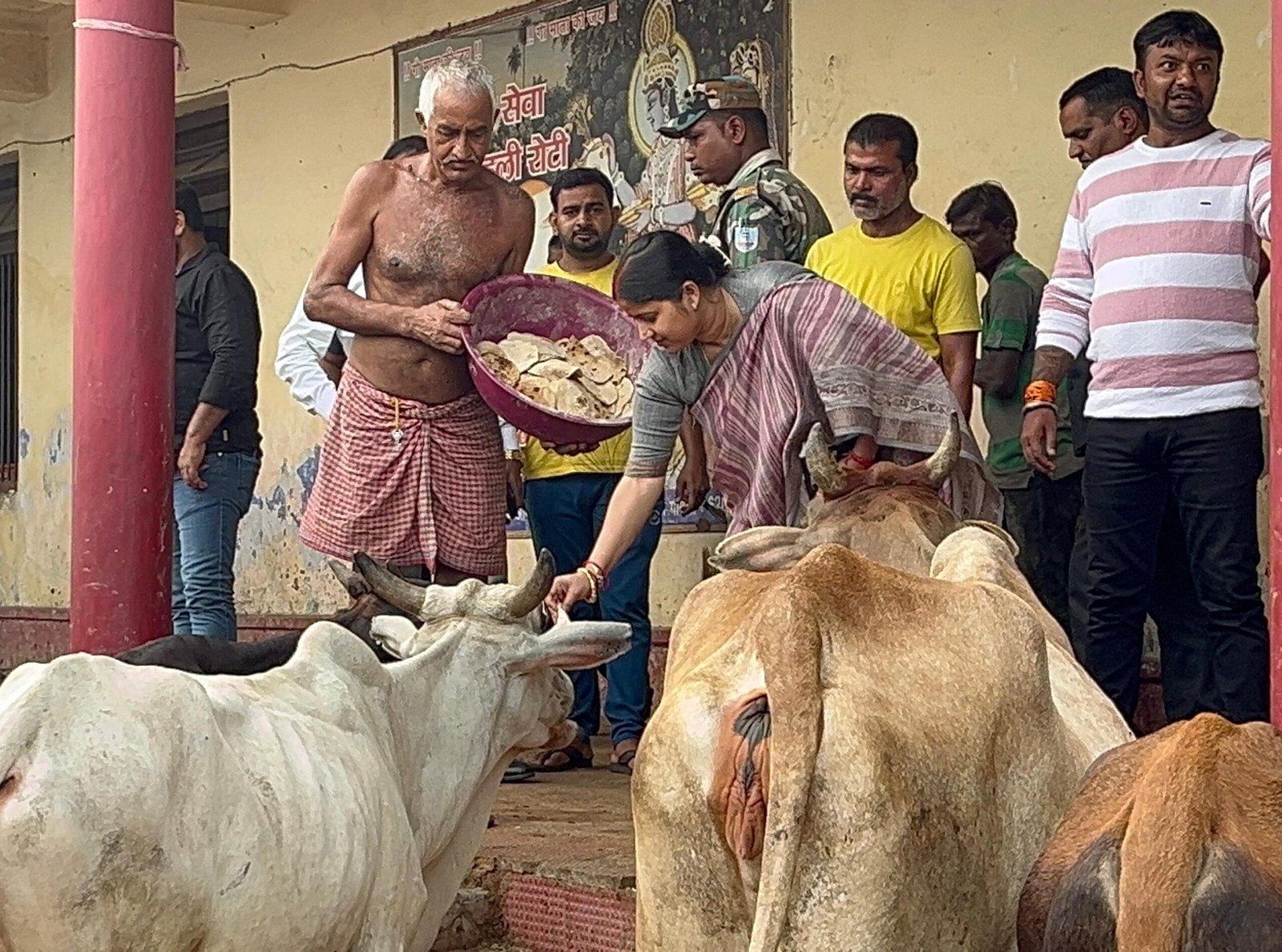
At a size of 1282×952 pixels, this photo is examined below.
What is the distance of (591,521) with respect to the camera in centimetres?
745

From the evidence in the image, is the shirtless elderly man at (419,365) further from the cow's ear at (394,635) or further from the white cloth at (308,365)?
the white cloth at (308,365)

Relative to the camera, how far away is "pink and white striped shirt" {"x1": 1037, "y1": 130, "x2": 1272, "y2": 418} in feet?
18.1

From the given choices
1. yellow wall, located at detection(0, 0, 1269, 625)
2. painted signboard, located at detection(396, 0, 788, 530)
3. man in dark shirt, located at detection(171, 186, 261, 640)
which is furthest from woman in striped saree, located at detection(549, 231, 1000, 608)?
painted signboard, located at detection(396, 0, 788, 530)

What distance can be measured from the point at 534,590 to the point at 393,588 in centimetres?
39

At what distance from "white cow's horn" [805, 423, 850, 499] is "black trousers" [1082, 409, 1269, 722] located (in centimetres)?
89

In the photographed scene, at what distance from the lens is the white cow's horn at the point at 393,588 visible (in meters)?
5.30

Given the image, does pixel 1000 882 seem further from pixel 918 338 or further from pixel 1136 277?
pixel 918 338

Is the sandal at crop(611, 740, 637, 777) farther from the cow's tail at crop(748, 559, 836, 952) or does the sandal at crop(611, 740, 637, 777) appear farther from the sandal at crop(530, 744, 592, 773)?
the cow's tail at crop(748, 559, 836, 952)

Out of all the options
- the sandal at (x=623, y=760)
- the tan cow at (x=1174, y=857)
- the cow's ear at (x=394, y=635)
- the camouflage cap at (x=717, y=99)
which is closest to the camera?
the tan cow at (x=1174, y=857)

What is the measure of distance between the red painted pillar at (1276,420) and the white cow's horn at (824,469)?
116 cm

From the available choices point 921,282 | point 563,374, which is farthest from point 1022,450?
point 563,374

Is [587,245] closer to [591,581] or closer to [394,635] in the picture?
[591,581]

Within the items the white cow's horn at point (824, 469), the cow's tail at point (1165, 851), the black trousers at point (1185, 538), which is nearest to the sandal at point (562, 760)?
the black trousers at point (1185, 538)

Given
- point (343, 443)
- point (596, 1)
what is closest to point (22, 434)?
point (596, 1)
